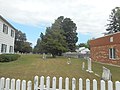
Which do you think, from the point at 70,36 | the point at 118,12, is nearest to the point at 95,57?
the point at 70,36

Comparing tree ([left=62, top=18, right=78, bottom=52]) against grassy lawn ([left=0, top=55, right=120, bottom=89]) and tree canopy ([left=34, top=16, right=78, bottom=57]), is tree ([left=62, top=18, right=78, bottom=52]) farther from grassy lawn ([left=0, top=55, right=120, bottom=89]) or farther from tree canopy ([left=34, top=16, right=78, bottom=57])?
grassy lawn ([left=0, top=55, right=120, bottom=89])

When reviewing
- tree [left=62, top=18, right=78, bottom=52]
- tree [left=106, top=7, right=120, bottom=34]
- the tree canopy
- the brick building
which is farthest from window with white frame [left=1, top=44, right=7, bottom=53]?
tree [left=106, top=7, right=120, bottom=34]

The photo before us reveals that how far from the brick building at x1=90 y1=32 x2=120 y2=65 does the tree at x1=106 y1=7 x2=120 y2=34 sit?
111ft

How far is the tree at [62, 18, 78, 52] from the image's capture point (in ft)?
201

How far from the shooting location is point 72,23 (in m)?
63.1

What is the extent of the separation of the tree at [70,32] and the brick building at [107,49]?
2713 cm

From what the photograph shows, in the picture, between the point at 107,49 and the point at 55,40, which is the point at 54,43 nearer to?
the point at 55,40

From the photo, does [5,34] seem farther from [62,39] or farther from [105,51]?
[62,39]

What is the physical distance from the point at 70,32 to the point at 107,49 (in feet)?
115

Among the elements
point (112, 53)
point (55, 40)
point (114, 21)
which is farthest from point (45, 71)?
point (114, 21)

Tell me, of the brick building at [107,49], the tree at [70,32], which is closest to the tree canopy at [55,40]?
the tree at [70,32]

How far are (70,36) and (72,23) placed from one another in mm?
4639

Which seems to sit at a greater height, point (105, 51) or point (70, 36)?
point (70, 36)

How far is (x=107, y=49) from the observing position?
27312 mm
